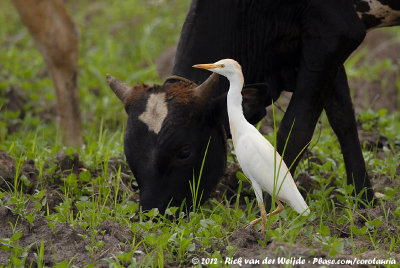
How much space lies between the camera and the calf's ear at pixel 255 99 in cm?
459

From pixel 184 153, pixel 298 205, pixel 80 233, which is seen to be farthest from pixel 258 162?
pixel 80 233

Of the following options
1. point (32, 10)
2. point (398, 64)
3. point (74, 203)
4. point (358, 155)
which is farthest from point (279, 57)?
point (398, 64)

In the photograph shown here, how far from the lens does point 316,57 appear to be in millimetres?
4730

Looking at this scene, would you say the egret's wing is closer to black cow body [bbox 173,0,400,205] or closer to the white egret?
the white egret

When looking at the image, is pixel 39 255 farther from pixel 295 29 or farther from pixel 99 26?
pixel 99 26

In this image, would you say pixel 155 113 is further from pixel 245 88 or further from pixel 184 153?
pixel 245 88

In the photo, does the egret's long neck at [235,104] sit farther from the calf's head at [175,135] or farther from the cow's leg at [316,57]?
the cow's leg at [316,57]

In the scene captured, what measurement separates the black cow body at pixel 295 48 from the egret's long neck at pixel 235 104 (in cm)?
52

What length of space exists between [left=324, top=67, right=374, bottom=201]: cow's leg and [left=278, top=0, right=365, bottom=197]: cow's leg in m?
0.43

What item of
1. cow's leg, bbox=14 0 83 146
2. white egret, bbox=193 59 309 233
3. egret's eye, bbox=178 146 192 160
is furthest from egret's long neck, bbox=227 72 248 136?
cow's leg, bbox=14 0 83 146

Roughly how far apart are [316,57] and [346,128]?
717 mm

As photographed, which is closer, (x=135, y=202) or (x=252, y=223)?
(x=252, y=223)

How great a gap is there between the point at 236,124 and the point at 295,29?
42.2 inches

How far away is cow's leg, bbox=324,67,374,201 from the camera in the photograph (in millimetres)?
5102
